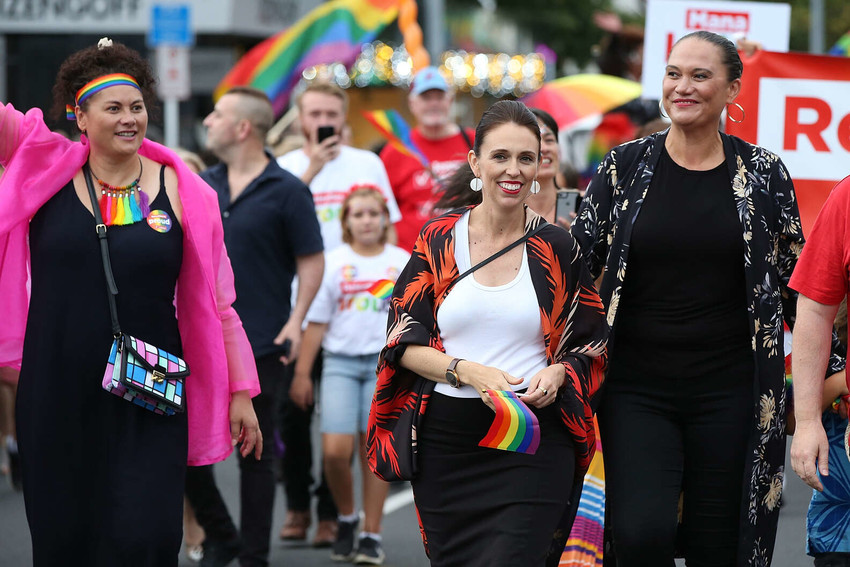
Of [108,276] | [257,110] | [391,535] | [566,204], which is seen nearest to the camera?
[108,276]

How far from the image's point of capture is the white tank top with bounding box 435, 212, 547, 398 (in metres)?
4.49

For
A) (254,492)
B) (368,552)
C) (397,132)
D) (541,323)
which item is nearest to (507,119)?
(541,323)

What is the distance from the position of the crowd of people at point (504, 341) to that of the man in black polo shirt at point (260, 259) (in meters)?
1.91

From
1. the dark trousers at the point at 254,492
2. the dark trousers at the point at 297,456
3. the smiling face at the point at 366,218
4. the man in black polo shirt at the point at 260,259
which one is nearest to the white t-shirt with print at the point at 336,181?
the smiling face at the point at 366,218

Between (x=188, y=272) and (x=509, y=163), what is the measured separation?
1.22 metres

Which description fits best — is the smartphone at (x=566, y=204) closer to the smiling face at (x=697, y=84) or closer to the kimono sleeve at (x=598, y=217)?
the kimono sleeve at (x=598, y=217)

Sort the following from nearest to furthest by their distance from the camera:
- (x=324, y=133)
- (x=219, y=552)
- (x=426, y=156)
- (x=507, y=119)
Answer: (x=507, y=119), (x=219, y=552), (x=324, y=133), (x=426, y=156)

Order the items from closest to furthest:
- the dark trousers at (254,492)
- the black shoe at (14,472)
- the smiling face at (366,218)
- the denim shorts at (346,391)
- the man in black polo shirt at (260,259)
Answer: the dark trousers at (254,492) < the man in black polo shirt at (260,259) < the denim shorts at (346,391) < the smiling face at (366,218) < the black shoe at (14,472)

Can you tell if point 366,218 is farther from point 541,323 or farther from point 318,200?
point 541,323

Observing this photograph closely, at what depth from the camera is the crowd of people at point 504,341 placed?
177 inches

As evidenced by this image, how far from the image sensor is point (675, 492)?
4758 mm

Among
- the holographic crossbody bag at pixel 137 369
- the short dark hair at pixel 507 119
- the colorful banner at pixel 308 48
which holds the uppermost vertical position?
the colorful banner at pixel 308 48

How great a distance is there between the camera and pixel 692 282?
4734 millimetres

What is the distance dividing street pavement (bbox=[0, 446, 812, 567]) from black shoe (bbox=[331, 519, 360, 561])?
0.06 metres
